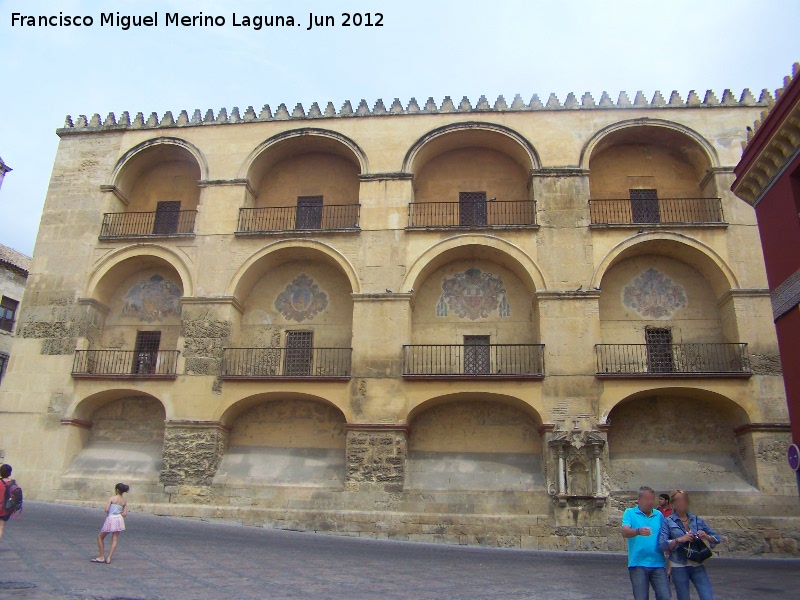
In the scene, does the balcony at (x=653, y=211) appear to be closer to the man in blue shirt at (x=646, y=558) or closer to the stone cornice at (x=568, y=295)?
the stone cornice at (x=568, y=295)

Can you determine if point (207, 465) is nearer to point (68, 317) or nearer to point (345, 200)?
point (68, 317)

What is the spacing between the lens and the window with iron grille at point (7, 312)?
1062 inches

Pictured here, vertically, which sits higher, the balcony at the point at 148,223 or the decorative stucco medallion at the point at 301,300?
the balcony at the point at 148,223

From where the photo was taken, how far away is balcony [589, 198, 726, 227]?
19.3 metres

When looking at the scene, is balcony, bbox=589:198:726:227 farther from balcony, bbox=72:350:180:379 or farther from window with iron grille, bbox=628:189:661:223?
balcony, bbox=72:350:180:379

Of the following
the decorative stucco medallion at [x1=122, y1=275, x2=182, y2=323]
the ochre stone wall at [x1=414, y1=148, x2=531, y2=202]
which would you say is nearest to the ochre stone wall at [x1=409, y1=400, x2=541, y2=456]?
the ochre stone wall at [x1=414, y1=148, x2=531, y2=202]

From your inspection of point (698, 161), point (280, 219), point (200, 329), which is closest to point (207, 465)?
point (200, 329)

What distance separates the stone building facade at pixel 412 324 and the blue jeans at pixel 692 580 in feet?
32.8

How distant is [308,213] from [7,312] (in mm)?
14728

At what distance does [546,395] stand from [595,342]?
1.93 meters

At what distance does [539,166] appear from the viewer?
63.8 ft

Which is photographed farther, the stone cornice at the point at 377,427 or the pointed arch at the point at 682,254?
the pointed arch at the point at 682,254

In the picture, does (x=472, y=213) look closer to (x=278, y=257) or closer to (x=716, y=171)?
(x=278, y=257)

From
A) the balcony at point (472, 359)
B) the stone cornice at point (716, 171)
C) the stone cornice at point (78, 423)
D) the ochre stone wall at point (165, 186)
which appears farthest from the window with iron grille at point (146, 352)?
the stone cornice at point (716, 171)
